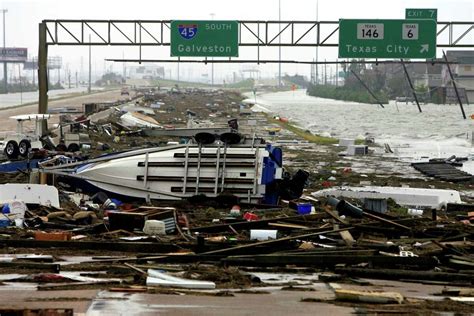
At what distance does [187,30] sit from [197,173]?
20176 millimetres

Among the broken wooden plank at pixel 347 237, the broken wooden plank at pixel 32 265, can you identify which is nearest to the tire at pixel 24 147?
the broken wooden plank at pixel 347 237

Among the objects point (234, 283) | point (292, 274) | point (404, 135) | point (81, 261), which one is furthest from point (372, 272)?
point (404, 135)

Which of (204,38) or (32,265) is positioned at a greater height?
(204,38)

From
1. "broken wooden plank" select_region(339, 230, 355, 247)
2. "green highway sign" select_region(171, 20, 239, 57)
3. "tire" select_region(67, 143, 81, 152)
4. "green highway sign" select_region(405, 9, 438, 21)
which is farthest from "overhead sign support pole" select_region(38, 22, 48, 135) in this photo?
"broken wooden plank" select_region(339, 230, 355, 247)

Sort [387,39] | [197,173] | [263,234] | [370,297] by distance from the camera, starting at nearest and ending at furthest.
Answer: [370,297], [263,234], [197,173], [387,39]

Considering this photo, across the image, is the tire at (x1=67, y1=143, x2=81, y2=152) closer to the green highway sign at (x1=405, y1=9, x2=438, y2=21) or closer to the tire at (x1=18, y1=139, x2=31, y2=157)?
the tire at (x1=18, y1=139, x2=31, y2=157)

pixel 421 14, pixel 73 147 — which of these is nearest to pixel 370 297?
pixel 73 147

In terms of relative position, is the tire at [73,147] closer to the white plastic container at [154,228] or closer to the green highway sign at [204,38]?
the green highway sign at [204,38]

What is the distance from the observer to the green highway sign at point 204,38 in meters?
41.4

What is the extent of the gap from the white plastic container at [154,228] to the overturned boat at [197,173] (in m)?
5.01

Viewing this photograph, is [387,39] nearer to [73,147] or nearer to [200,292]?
[73,147]

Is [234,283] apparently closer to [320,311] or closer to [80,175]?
[320,311]

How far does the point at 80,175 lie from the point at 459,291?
12427 millimetres

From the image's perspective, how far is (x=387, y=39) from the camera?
40688mm
